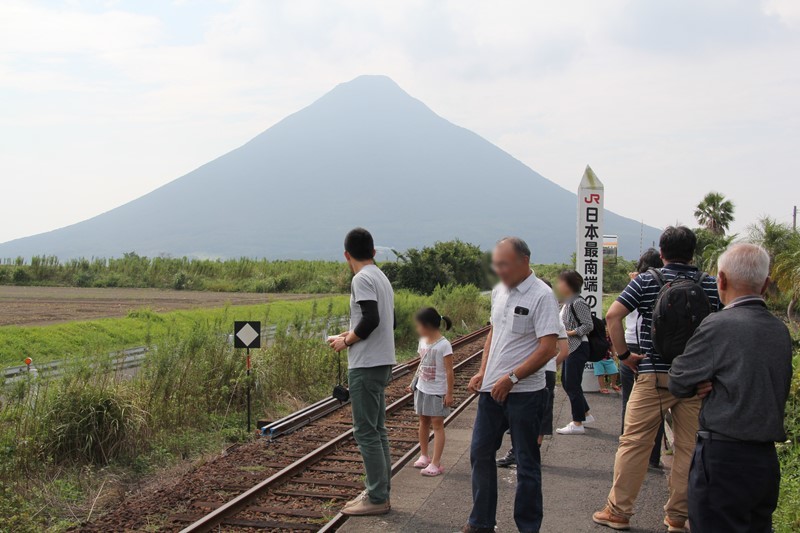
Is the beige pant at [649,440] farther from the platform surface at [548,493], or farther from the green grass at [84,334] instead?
the green grass at [84,334]

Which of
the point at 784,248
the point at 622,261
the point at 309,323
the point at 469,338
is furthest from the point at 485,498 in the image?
the point at 622,261

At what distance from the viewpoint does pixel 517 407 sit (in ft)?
16.3

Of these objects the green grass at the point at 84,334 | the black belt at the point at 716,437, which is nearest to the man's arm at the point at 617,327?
the black belt at the point at 716,437

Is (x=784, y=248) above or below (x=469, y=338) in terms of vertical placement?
above

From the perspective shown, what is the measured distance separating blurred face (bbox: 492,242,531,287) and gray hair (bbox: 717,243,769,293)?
1.46m

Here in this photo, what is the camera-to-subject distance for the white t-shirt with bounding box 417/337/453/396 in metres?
7.04

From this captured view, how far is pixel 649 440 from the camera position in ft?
17.6

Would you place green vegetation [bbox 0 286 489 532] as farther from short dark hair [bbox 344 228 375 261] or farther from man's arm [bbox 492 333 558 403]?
man's arm [bbox 492 333 558 403]

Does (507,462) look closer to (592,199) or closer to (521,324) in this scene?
(521,324)

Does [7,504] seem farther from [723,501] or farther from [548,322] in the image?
[723,501]

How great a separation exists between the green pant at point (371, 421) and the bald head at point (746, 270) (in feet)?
9.15

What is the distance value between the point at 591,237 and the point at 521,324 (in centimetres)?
762

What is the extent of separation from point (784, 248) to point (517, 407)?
101 ft

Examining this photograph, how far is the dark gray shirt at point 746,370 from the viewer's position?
11.7 feet
